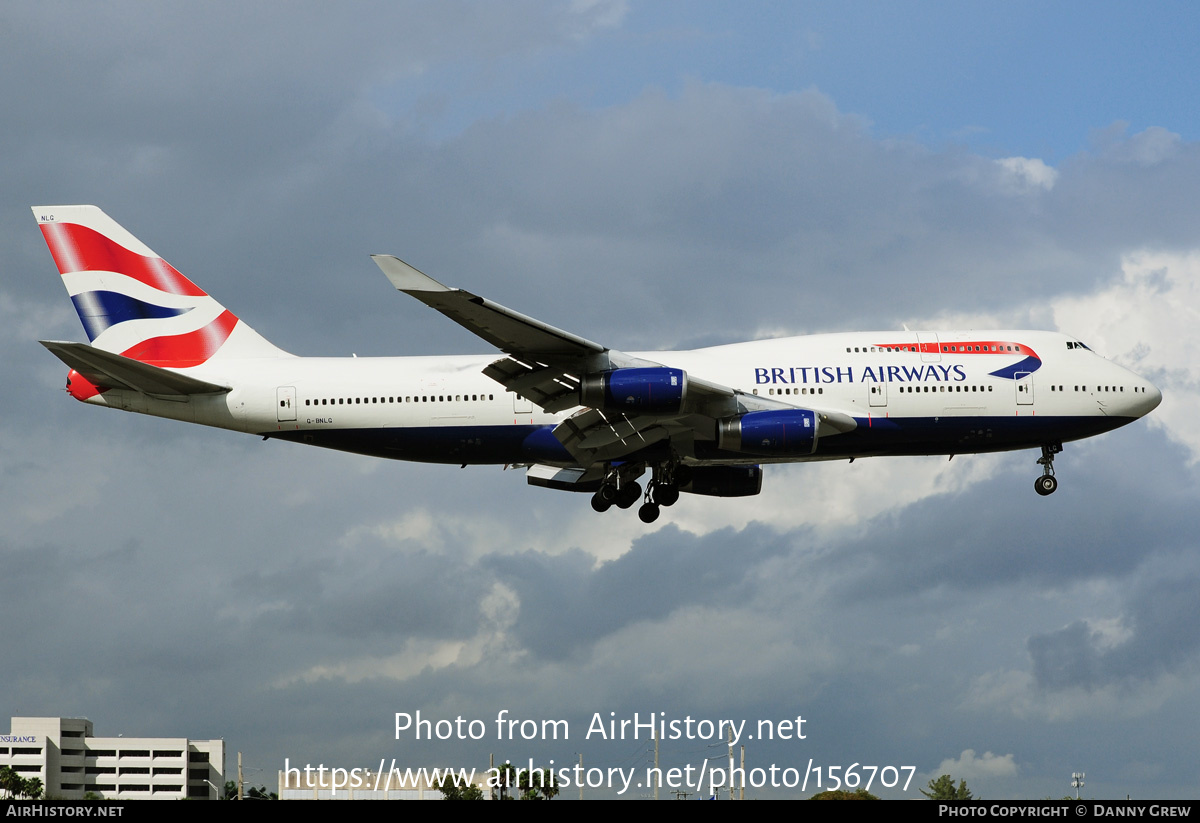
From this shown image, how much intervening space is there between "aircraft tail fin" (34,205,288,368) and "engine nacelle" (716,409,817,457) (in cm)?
1647

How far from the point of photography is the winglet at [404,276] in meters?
31.2

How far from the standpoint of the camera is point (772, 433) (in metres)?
37.8

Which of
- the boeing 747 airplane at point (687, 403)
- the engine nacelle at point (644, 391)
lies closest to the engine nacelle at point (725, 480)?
the boeing 747 airplane at point (687, 403)

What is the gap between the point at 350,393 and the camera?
41406mm

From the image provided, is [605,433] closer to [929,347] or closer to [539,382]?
[539,382]

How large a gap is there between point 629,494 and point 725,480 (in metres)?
4.08

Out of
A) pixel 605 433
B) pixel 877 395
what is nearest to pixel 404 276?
pixel 605 433

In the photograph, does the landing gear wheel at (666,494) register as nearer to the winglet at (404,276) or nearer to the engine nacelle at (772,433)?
the engine nacelle at (772,433)

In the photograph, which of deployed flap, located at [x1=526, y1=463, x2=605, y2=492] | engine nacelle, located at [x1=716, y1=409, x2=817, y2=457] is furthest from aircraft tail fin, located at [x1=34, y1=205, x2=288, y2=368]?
engine nacelle, located at [x1=716, y1=409, x2=817, y2=457]

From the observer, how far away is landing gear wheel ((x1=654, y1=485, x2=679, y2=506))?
4166 centimetres

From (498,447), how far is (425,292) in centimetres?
950
